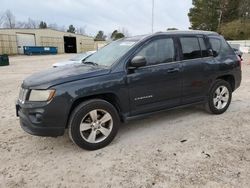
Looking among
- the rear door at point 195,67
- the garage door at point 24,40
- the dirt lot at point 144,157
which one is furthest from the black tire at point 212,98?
the garage door at point 24,40

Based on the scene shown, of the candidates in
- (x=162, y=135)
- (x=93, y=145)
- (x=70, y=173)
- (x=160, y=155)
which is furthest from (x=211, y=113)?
(x=70, y=173)

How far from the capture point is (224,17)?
5366 cm

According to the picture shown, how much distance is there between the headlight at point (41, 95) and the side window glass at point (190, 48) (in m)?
2.62

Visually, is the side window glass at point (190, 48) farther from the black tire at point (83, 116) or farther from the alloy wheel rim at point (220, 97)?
the black tire at point (83, 116)

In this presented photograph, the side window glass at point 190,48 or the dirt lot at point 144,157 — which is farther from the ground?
the side window glass at point 190,48

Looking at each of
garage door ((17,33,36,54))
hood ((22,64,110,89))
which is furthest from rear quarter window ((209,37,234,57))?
garage door ((17,33,36,54))

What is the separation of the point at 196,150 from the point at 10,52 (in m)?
45.6

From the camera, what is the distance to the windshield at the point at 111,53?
174 inches

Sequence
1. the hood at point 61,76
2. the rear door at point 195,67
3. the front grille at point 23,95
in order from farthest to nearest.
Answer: the rear door at point 195,67 → the front grille at point 23,95 → the hood at point 61,76

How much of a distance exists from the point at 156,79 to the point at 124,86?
654 millimetres

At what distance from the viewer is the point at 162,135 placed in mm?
4504

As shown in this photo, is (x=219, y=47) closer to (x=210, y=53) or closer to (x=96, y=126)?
(x=210, y=53)

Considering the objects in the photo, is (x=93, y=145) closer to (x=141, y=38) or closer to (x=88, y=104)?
(x=88, y=104)

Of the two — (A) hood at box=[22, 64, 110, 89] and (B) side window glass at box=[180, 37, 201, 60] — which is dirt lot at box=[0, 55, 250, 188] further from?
(B) side window glass at box=[180, 37, 201, 60]
